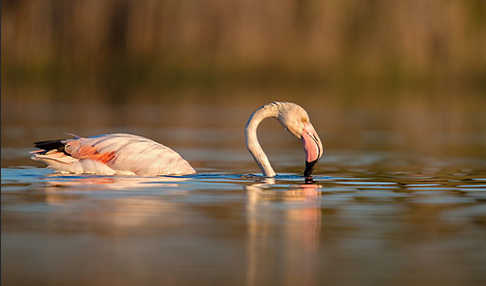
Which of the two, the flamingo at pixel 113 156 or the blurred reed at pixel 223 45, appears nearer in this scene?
the flamingo at pixel 113 156

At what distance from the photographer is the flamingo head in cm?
1234

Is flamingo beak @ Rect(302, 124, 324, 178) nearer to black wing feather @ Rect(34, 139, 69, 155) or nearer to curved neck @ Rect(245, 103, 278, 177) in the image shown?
curved neck @ Rect(245, 103, 278, 177)

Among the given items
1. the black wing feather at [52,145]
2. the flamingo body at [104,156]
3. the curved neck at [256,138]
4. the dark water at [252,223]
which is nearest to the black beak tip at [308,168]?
the dark water at [252,223]

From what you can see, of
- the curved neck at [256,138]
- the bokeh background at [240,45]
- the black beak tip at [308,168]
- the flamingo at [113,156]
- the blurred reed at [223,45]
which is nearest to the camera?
the flamingo at [113,156]

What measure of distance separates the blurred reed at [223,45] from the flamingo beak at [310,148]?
60.9m

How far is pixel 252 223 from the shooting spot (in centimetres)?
885

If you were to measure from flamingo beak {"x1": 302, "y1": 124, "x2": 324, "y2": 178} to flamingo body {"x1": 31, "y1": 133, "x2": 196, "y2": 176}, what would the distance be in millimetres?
1586

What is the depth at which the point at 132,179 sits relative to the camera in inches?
470

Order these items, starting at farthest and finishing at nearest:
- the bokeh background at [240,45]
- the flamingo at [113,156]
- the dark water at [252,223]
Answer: the bokeh background at [240,45] < the flamingo at [113,156] < the dark water at [252,223]

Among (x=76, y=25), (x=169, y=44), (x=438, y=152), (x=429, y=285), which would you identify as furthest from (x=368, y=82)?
(x=429, y=285)

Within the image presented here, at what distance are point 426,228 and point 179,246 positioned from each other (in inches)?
86.3

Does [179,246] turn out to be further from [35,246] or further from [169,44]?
[169,44]

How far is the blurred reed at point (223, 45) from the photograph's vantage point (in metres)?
78.2

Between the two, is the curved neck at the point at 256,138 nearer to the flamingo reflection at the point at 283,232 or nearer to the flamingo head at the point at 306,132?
the flamingo head at the point at 306,132
